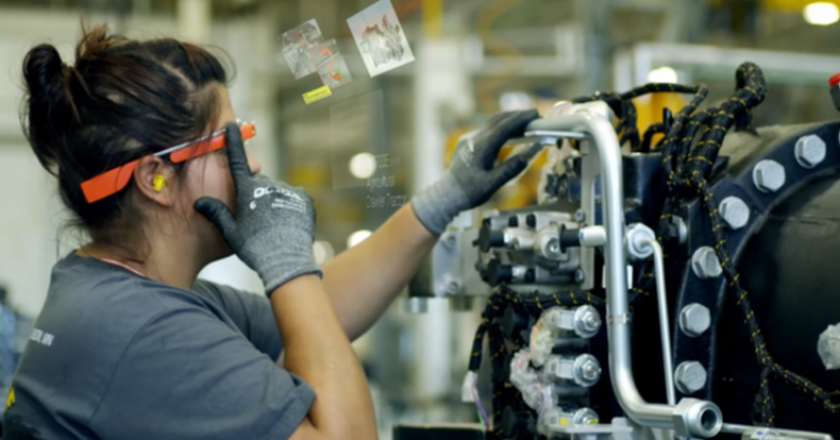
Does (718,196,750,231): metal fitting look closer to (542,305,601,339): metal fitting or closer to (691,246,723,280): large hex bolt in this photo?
(691,246,723,280): large hex bolt

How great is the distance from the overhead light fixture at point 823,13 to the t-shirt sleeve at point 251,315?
258 cm

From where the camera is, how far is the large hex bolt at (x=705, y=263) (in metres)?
1.19

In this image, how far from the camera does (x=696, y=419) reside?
1020 mm

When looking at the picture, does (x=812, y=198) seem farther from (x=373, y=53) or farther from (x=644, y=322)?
(x=373, y=53)

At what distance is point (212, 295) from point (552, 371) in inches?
27.4

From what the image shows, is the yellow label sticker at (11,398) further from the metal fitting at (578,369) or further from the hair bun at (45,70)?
the metal fitting at (578,369)

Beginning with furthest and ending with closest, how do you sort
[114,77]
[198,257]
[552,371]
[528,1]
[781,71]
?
1. [528,1]
2. [781,71]
3. [198,257]
4. [114,77]
5. [552,371]

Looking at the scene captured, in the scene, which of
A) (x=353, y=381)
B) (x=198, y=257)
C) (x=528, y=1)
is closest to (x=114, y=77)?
(x=198, y=257)

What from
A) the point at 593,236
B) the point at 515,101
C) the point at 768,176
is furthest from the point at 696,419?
the point at 515,101

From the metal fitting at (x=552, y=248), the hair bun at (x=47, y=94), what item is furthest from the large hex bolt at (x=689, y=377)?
the hair bun at (x=47, y=94)

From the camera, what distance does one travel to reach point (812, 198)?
1.20 m

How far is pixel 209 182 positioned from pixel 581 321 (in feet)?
1.93

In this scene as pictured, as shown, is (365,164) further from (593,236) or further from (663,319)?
(663,319)

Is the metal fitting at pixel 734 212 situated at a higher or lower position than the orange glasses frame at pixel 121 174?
lower
